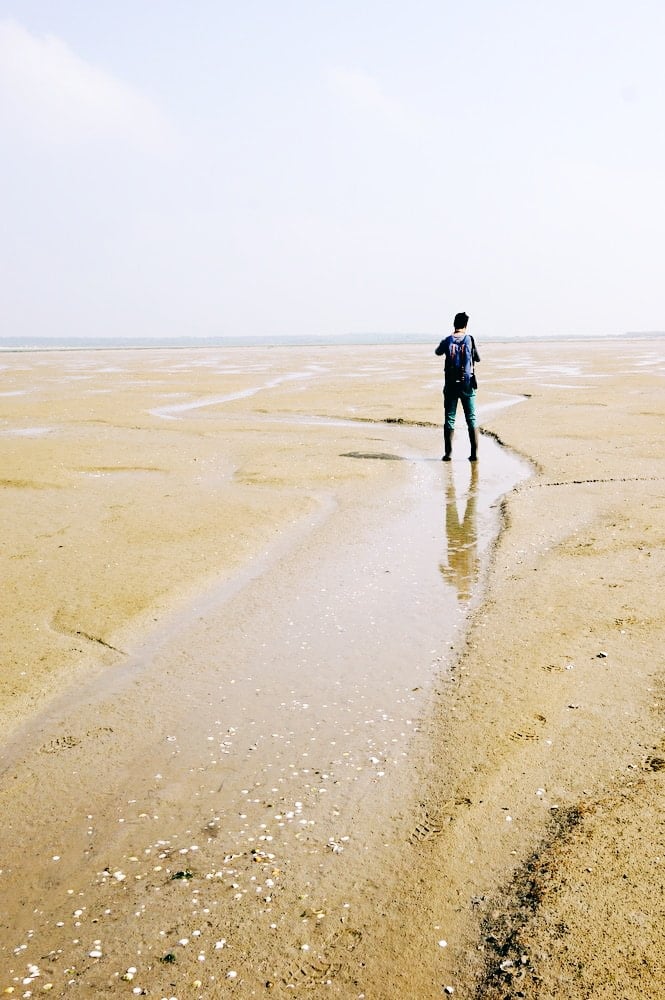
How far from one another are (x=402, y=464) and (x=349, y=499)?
2643mm

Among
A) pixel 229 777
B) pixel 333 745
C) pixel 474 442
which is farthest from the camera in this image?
pixel 474 442

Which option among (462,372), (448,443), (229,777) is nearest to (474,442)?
(448,443)

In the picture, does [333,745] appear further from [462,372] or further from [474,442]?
[462,372]

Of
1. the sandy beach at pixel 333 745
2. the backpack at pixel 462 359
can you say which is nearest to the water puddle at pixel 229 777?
the sandy beach at pixel 333 745

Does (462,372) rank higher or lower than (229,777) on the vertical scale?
higher

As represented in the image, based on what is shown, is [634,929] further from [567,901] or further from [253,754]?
[253,754]

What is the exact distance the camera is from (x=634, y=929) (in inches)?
99.7

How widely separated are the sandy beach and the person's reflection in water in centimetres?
5

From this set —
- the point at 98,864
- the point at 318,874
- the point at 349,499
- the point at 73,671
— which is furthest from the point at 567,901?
the point at 349,499

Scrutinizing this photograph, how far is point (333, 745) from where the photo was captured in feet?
12.8

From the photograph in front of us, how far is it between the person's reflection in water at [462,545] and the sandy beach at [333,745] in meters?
0.05

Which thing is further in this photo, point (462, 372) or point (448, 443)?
point (448, 443)

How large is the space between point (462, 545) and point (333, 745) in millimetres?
3931

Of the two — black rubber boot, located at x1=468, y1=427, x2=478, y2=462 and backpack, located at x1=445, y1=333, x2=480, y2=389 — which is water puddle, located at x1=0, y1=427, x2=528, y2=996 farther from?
backpack, located at x1=445, y1=333, x2=480, y2=389
